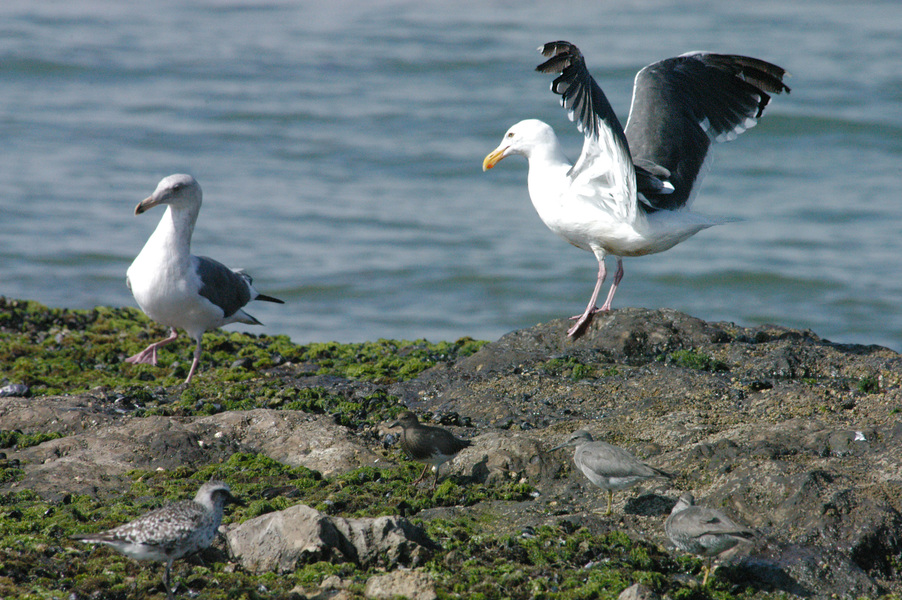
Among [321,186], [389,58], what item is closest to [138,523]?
[321,186]

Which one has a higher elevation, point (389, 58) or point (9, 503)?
point (389, 58)

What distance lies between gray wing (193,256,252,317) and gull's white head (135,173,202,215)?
507 millimetres

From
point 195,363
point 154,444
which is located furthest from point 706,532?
point 195,363

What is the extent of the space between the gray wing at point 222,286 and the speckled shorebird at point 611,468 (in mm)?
4189

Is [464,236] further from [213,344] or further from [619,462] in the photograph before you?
[619,462]

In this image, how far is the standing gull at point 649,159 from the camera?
25.0 ft

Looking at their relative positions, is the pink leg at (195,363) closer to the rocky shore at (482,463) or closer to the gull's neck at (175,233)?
the rocky shore at (482,463)

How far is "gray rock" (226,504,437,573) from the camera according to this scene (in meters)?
4.24

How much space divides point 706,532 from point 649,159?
187 inches

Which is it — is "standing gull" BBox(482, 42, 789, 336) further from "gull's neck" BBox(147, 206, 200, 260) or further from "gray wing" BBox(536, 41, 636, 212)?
"gull's neck" BBox(147, 206, 200, 260)

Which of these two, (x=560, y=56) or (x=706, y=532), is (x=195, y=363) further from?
(x=706, y=532)

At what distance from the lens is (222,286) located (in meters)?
8.05

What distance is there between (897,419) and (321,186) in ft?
44.9

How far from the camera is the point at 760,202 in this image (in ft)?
56.5
